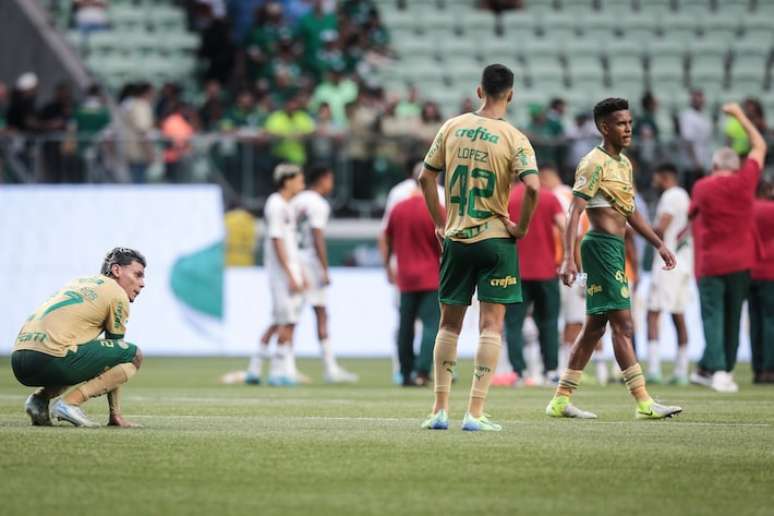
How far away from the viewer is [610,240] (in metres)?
11.7

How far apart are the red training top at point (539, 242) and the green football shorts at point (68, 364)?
7267 millimetres

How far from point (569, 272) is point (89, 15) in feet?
69.7

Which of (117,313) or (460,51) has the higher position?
(460,51)

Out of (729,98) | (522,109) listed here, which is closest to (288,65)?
(522,109)

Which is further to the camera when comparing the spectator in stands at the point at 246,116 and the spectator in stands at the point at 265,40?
the spectator in stands at the point at 265,40

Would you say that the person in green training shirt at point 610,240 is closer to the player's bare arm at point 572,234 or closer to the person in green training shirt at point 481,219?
the player's bare arm at point 572,234

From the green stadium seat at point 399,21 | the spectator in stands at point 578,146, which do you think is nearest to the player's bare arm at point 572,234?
the spectator in stands at point 578,146

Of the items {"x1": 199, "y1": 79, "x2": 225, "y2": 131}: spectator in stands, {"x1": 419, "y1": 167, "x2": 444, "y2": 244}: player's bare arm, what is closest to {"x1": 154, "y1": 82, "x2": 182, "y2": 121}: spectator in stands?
{"x1": 199, "y1": 79, "x2": 225, "y2": 131}: spectator in stands

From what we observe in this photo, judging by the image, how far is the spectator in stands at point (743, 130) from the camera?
25.0 meters

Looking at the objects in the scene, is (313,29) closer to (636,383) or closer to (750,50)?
(750,50)

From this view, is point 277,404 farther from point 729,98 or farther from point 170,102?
point 729,98

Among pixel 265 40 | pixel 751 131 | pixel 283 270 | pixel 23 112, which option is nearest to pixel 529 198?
pixel 751 131

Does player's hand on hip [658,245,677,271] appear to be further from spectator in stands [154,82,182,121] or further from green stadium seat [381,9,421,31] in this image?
green stadium seat [381,9,421,31]

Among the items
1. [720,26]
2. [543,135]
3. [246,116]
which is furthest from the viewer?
[720,26]
